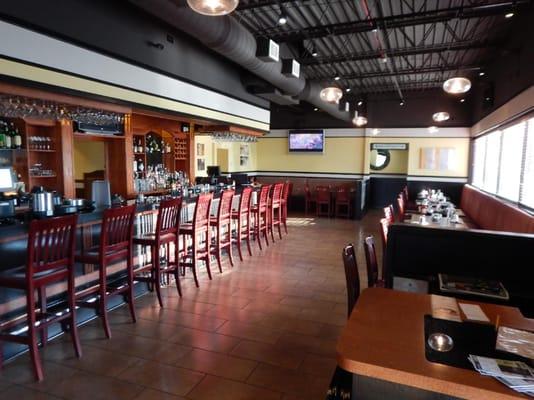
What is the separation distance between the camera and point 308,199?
11320 millimetres

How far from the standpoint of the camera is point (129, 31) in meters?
4.43

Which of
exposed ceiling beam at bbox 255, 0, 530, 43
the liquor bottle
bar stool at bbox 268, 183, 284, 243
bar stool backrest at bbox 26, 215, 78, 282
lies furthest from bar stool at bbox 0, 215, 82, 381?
bar stool at bbox 268, 183, 284, 243

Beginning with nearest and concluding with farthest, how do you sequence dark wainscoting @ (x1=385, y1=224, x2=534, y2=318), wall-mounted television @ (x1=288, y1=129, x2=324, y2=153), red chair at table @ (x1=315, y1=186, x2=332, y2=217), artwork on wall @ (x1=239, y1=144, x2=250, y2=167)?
dark wainscoting @ (x1=385, y1=224, x2=534, y2=318) → red chair at table @ (x1=315, y1=186, x2=332, y2=217) → artwork on wall @ (x1=239, y1=144, x2=250, y2=167) → wall-mounted television @ (x1=288, y1=129, x2=324, y2=153)

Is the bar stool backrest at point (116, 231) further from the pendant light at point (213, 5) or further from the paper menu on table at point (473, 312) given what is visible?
the paper menu on table at point (473, 312)

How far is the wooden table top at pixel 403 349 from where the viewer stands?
127 centimetres

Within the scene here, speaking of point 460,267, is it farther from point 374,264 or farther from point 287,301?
point 287,301

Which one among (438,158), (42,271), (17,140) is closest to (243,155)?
(438,158)

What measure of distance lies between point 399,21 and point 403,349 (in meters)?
4.88

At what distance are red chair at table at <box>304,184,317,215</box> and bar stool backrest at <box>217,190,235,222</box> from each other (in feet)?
19.1

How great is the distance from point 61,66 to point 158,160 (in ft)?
15.2

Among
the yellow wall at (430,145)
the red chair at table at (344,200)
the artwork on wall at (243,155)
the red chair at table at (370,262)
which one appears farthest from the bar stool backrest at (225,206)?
the yellow wall at (430,145)

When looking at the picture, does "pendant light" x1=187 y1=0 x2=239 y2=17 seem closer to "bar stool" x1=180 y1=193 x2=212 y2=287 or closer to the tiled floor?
"bar stool" x1=180 y1=193 x2=212 y2=287

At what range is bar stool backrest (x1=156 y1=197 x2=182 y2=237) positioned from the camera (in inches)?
157

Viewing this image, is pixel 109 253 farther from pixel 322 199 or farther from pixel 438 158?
pixel 438 158
